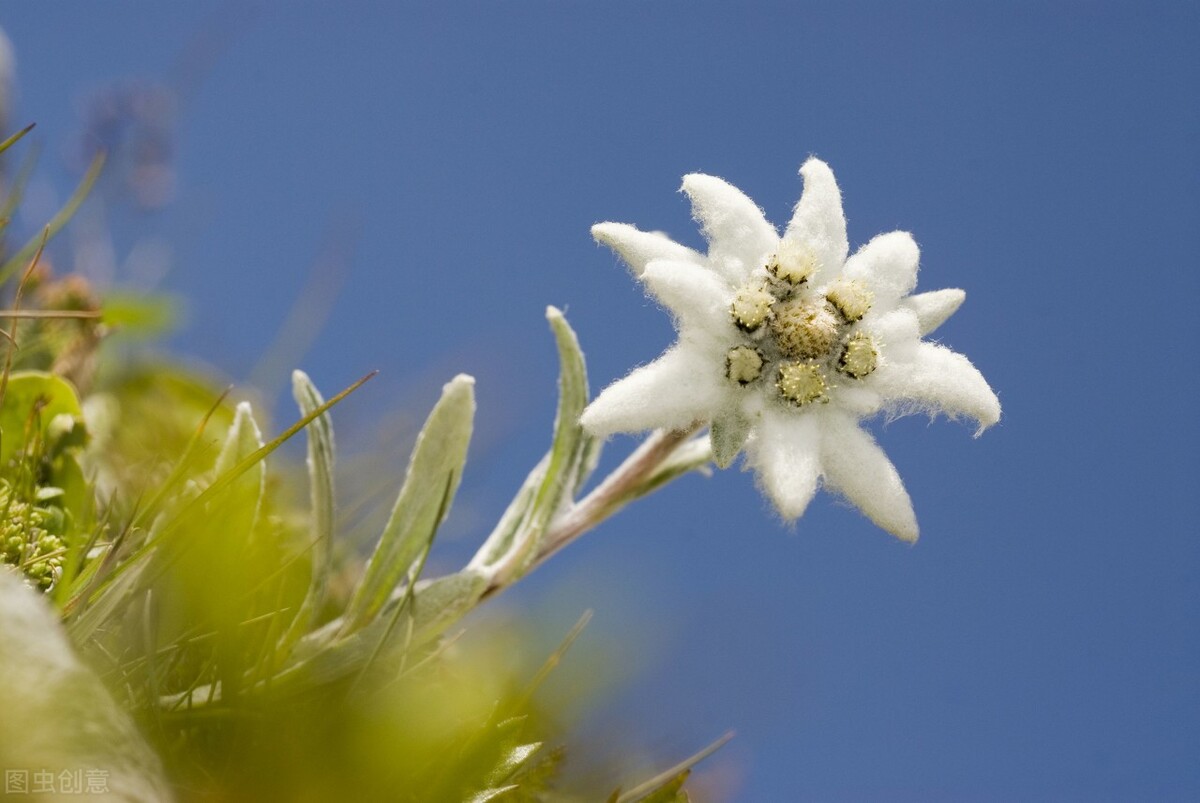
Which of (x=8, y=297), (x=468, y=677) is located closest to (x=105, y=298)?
(x=8, y=297)

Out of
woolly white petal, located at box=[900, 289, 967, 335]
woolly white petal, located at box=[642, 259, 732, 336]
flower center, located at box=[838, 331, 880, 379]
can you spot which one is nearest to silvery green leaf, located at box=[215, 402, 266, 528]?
woolly white petal, located at box=[642, 259, 732, 336]

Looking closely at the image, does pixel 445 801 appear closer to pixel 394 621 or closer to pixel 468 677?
pixel 394 621

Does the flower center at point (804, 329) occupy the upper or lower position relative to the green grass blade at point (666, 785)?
upper

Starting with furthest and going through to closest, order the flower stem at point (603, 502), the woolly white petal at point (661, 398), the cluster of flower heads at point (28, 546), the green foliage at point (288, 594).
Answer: the flower stem at point (603, 502) < the woolly white petal at point (661, 398) < the cluster of flower heads at point (28, 546) < the green foliage at point (288, 594)

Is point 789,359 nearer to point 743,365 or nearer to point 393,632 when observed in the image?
point 743,365

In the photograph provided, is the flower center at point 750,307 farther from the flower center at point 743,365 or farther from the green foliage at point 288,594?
the green foliage at point 288,594

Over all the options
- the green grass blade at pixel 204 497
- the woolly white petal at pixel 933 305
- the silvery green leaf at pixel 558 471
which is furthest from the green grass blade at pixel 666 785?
the woolly white petal at pixel 933 305

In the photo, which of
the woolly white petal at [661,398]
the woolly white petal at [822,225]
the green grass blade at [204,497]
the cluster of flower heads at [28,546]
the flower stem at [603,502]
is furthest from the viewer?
the flower stem at [603,502]
